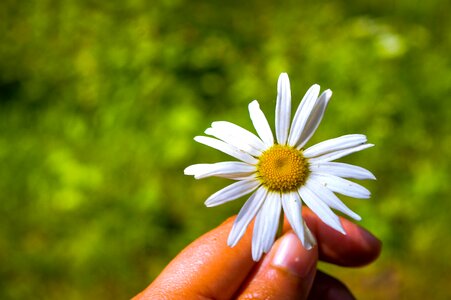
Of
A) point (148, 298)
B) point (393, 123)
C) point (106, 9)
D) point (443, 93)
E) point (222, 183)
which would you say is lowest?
point (148, 298)

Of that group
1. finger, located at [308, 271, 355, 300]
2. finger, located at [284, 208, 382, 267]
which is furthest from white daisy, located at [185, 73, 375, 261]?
finger, located at [308, 271, 355, 300]

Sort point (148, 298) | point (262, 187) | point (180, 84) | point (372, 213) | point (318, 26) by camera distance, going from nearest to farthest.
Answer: point (262, 187)
point (148, 298)
point (372, 213)
point (180, 84)
point (318, 26)

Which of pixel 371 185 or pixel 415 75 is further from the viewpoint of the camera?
pixel 415 75

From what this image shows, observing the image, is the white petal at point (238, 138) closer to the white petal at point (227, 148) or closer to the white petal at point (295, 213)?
the white petal at point (227, 148)

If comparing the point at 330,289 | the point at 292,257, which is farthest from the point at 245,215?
the point at 330,289

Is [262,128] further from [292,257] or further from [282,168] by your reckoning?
[292,257]

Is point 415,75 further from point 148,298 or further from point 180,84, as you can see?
point 148,298

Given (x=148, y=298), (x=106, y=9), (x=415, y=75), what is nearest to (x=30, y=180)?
(x=106, y=9)
